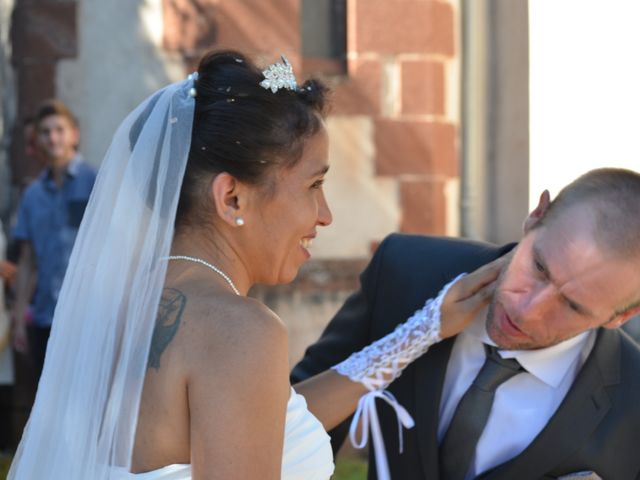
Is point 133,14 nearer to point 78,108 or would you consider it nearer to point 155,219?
point 78,108

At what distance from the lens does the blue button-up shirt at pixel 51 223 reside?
18.7ft

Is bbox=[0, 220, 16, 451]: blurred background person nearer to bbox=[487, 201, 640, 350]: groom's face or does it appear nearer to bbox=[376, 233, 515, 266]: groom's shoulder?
bbox=[376, 233, 515, 266]: groom's shoulder

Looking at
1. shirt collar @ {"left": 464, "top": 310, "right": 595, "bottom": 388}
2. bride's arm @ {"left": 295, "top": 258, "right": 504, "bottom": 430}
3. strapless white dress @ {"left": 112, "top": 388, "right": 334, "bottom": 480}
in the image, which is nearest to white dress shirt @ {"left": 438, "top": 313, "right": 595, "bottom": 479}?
shirt collar @ {"left": 464, "top": 310, "right": 595, "bottom": 388}

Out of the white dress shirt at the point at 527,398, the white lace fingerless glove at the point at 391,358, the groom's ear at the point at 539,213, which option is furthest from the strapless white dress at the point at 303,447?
the groom's ear at the point at 539,213

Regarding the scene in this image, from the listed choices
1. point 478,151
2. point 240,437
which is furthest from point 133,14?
point 240,437

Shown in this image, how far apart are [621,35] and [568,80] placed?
1.91ft

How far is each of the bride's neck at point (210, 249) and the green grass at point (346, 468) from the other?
3789 millimetres

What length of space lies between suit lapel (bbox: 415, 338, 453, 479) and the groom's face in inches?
10.6

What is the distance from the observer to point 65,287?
2.53 m

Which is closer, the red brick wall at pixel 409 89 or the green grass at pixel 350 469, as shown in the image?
the green grass at pixel 350 469

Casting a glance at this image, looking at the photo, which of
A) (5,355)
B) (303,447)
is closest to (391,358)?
(303,447)

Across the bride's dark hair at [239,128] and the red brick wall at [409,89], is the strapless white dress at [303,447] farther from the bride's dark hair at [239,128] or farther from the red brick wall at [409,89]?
the red brick wall at [409,89]

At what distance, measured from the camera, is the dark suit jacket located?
2.81 m

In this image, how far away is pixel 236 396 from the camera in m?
2.03
